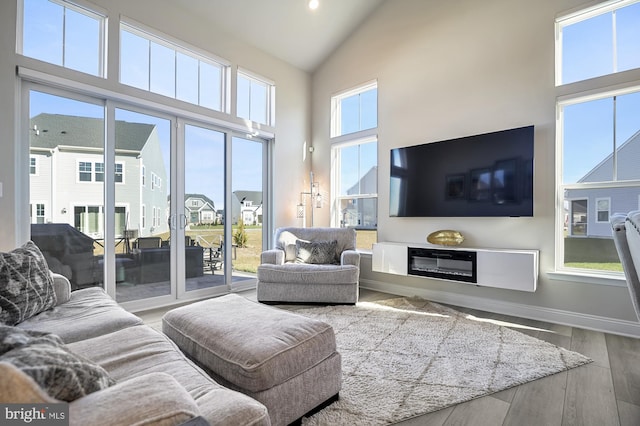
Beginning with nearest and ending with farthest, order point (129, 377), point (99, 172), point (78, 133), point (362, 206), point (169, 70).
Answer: point (129, 377) → point (78, 133) → point (99, 172) → point (169, 70) → point (362, 206)

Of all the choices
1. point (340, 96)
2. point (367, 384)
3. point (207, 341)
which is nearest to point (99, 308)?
point (207, 341)

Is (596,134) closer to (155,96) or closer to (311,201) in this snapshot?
(311,201)

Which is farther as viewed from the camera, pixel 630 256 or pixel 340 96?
pixel 340 96

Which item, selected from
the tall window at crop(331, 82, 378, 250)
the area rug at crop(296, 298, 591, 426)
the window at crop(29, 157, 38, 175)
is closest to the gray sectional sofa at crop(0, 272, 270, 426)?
the area rug at crop(296, 298, 591, 426)

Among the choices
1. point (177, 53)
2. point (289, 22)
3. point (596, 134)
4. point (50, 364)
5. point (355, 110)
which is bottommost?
point (50, 364)

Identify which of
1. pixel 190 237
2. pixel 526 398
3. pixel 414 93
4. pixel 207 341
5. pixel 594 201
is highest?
pixel 414 93

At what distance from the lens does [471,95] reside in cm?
349

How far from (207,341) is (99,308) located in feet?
2.93

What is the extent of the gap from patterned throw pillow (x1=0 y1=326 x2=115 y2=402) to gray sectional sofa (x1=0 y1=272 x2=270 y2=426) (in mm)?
21

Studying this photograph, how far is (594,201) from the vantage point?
2.88 metres

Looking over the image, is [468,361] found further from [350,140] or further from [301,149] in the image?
[301,149]

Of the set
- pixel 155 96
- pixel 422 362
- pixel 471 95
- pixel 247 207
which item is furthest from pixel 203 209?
pixel 471 95

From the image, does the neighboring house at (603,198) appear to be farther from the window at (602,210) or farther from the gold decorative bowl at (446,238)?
Answer: the gold decorative bowl at (446,238)

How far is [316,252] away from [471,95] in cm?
262
